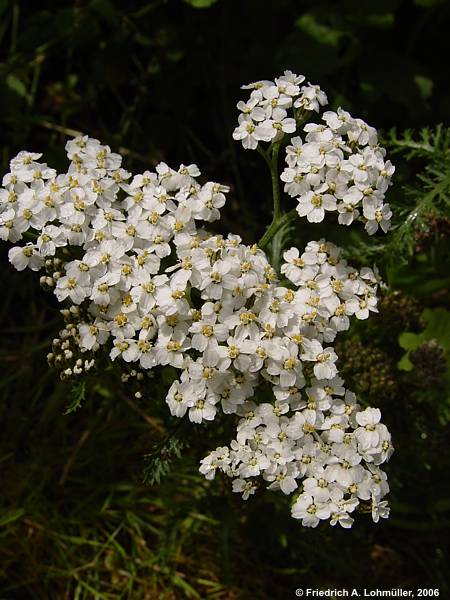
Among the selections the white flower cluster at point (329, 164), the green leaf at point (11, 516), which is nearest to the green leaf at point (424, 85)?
the white flower cluster at point (329, 164)

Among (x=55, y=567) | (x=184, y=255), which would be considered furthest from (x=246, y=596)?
(x=184, y=255)

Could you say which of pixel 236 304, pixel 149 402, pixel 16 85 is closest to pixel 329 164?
pixel 236 304

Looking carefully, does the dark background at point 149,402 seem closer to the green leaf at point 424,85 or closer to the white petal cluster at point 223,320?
the green leaf at point 424,85

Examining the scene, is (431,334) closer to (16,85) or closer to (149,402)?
(149,402)

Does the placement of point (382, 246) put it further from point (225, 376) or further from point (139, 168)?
point (139, 168)

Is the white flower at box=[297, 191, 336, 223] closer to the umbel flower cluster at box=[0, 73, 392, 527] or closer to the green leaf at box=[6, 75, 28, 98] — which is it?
the umbel flower cluster at box=[0, 73, 392, 527]

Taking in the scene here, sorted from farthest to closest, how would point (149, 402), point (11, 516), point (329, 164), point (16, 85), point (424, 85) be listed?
point (16, 85) < point (424, 85) < point (11, 516) < point (149, 402) < point (329, 164)

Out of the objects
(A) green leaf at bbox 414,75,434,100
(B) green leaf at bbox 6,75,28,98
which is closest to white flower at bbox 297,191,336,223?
(A) green leaf at bbox 414,75,434,100
